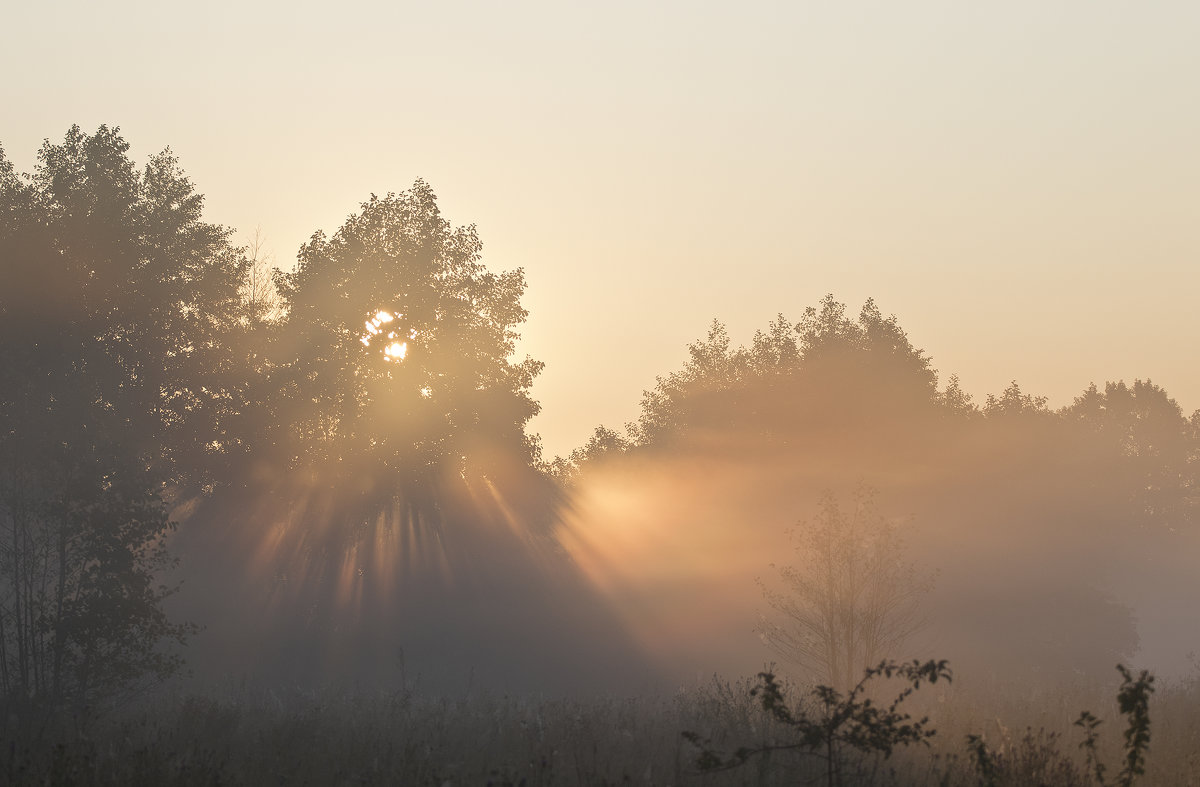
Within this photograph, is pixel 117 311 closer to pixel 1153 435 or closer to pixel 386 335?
pixel 386 335

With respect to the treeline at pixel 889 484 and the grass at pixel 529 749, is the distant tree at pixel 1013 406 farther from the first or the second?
the grass at pixel 529 749

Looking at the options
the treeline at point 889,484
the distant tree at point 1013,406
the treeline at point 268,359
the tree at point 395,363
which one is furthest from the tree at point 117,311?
the distant tree at point 1013,406

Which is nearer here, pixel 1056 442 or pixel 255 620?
pixel 255 620

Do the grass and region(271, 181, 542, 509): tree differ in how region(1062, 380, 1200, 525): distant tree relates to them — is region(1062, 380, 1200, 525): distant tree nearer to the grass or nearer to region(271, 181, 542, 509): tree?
region(271, 181, 542, 509): tree

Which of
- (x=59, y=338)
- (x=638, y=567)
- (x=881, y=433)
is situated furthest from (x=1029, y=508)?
(x=59, y=338)

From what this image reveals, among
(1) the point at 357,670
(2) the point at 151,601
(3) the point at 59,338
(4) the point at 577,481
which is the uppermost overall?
(3) the point at 59,338

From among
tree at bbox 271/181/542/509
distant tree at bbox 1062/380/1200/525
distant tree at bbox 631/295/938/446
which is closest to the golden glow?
tree at bbox 271/181/542/509

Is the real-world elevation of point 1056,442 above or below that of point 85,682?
above

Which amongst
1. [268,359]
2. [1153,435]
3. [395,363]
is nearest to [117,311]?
[268,359]

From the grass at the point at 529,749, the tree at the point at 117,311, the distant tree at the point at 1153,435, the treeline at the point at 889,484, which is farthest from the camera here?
the distant tree at the point at 1153,435

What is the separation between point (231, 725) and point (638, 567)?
40.3 meters

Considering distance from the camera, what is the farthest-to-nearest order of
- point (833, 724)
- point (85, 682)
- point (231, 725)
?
point (85, 682) < point (231, 725) < point (833, 724)

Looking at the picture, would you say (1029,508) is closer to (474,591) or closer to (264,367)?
(474,591)

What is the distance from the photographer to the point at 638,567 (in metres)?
55.1
